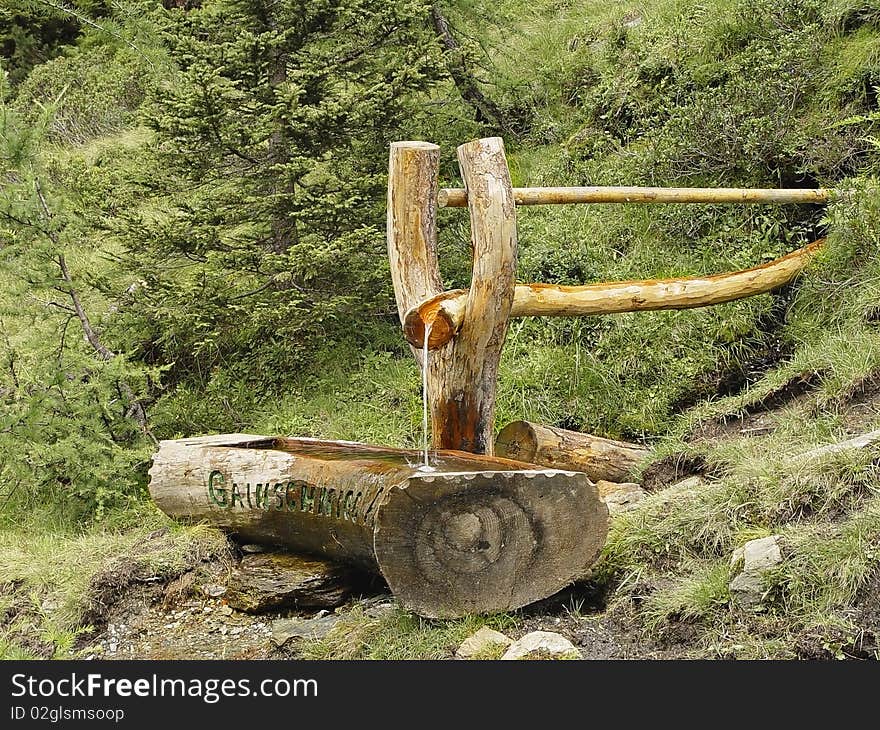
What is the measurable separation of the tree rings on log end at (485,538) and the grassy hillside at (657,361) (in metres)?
0.21

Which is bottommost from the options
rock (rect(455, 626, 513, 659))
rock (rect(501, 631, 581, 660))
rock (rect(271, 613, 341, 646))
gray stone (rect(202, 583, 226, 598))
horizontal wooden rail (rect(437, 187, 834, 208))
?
rock (rect(271, 613, 341, 646))

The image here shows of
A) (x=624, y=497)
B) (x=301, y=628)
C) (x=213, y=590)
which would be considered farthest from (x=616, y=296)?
(x=213, y=590)

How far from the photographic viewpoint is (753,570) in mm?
3727

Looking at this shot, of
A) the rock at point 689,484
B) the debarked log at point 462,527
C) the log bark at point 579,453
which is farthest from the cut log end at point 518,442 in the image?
the debarked log at point 462,527

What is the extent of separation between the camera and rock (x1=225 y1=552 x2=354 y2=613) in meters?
4.88

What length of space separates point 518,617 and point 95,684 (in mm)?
1754

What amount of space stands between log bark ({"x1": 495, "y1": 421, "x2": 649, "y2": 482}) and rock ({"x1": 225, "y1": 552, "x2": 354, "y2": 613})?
61.9 inches

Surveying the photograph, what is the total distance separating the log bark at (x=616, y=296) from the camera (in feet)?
16.8

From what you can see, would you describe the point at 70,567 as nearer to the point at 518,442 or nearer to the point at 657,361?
the point at 518,442

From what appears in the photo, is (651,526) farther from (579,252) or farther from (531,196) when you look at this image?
(579,252)

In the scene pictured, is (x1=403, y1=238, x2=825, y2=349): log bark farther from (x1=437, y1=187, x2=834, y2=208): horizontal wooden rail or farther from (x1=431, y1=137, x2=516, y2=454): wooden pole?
(x1=437, y1=187, x2=834, y2=208): horizontal wooden rail

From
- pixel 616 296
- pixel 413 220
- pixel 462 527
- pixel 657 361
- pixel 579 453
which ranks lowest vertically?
pixel 579 453

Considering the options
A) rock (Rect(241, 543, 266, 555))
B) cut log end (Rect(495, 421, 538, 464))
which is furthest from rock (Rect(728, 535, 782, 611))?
rock (Rect(241, 543, 266, 555))

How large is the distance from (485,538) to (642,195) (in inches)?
121
